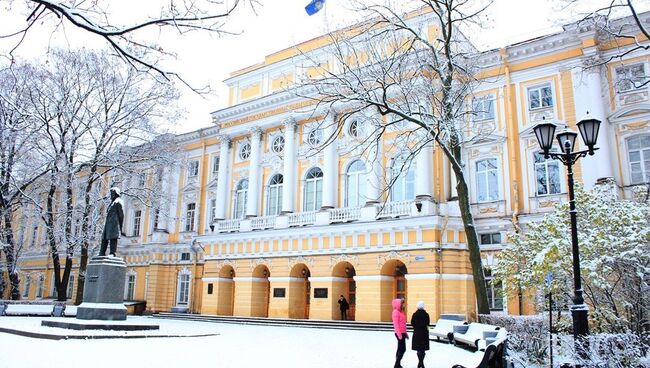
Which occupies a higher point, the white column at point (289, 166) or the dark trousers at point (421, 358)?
the white column at point (289, 166)

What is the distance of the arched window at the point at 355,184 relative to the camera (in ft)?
90.3

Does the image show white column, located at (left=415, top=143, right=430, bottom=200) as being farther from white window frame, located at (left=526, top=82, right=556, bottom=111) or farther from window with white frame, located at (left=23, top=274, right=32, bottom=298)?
window with white frame, located at (left=23, top=274, right=32, bottom=298)

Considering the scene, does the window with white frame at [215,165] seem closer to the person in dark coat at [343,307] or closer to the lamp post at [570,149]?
the person in dark coat at [343,307]

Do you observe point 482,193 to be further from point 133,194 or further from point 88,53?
point 88,53

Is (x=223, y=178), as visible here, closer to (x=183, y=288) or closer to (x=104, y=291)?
(x=183, y=288)

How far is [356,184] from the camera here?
2783cm

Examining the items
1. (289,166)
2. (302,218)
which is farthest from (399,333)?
(289,166)

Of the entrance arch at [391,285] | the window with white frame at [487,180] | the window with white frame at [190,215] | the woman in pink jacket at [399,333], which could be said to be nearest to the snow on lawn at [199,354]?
the woman in pink jacket at [399,333]

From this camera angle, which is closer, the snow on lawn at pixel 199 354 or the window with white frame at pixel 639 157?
the snow on lawn at pixel 199 354

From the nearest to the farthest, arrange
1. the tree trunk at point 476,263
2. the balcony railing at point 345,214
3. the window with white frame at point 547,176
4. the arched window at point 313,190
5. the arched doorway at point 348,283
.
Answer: the tree trunk at point 476,263
the window with white frame at point 547,176
the balcony railing at point 345,214
the arched doorway at point 348,283
the arched window at point 313,190

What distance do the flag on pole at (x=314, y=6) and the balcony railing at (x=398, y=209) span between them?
38.8 ft

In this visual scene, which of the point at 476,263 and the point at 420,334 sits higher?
the point at 476,263

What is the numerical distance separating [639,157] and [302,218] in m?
15.0

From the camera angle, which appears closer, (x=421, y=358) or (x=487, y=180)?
(x=421, y=358)
